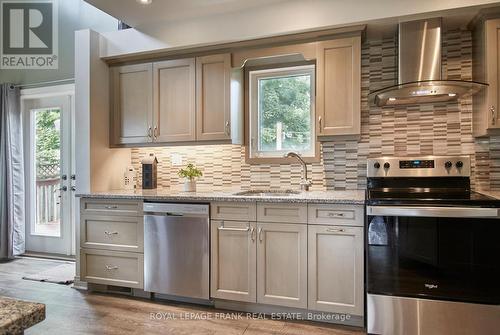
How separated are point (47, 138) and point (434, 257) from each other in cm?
441

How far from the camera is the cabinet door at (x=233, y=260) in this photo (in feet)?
8.25

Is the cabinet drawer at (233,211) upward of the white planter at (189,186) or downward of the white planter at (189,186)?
downward

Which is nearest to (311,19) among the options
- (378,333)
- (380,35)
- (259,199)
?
(380,35)

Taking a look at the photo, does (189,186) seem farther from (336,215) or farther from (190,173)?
(336,215)

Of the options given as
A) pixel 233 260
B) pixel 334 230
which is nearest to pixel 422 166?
pixel 334 230

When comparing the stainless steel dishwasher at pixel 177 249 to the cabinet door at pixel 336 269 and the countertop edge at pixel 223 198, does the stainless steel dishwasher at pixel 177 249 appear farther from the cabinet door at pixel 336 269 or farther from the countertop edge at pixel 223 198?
the cabinet door at pixel 336 269

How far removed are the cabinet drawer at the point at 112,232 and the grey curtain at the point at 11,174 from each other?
1.72m

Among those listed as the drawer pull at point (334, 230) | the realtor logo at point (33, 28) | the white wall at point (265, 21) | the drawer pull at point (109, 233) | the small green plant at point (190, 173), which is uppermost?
the realtor logo at point (33, 28)

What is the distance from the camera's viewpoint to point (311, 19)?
2.61 metres

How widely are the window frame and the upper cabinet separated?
12cm

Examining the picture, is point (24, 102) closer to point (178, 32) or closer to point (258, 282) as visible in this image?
point (178, 32)

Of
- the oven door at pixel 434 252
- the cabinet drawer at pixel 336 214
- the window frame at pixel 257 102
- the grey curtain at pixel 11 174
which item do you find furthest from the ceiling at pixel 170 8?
the grey curtain at pixel 11 174

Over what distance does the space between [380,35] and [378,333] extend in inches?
88.7

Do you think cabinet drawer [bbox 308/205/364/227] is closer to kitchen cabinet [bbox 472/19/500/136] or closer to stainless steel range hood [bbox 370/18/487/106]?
stainless steel range hood [bbox 370/18/487/106]
